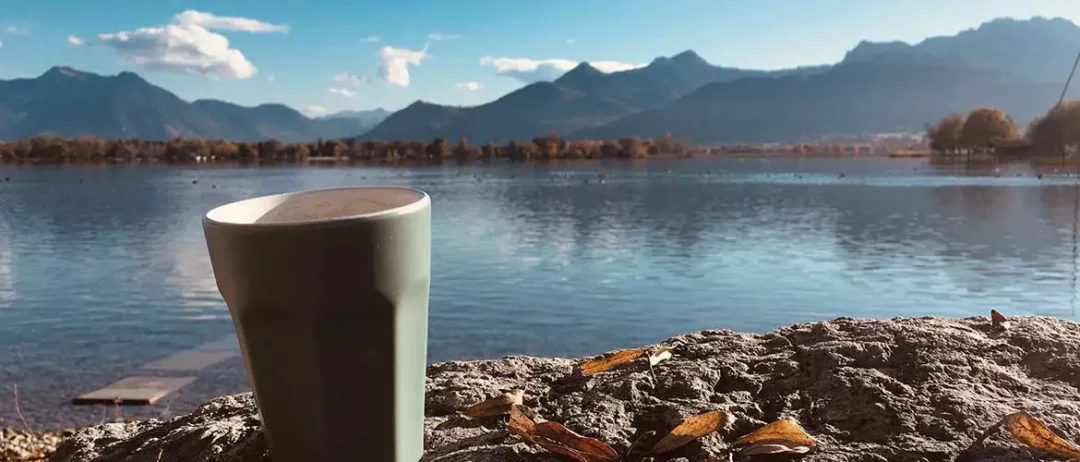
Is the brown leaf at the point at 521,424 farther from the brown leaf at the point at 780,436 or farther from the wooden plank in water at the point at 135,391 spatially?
the wooden plank in water at the point at 135,391

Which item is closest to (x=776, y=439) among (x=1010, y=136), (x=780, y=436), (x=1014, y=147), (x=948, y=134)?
(x=780, y=436)

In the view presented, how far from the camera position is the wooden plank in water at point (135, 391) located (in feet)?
37.3

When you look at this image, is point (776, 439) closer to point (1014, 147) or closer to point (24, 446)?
point (24, 446)

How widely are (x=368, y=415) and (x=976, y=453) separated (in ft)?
5.60

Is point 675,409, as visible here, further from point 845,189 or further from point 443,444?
point 845,189

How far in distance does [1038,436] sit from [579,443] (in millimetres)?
1266

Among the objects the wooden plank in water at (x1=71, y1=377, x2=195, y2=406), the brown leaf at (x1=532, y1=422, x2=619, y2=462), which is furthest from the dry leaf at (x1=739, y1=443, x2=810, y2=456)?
the wooden plank in water at (x1=71, y1=377, x2=195, y2=406)

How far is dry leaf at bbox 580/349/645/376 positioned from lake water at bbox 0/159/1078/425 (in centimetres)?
919

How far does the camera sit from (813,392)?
271cm

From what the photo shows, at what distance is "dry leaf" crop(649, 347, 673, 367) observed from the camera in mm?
3107

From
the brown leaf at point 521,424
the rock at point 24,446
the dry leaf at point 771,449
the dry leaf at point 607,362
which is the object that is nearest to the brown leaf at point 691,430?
the dry leaf at point 771,449

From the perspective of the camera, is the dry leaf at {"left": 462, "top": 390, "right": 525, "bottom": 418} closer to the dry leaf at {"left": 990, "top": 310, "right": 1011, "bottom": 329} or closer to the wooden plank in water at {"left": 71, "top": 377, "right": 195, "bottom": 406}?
Answer: the dry leaf at {"left": 990, "top": 310, "right": 1011, "bottom": 329}

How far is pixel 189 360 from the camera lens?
13797 mm

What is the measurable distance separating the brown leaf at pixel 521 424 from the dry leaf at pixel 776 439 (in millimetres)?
603
